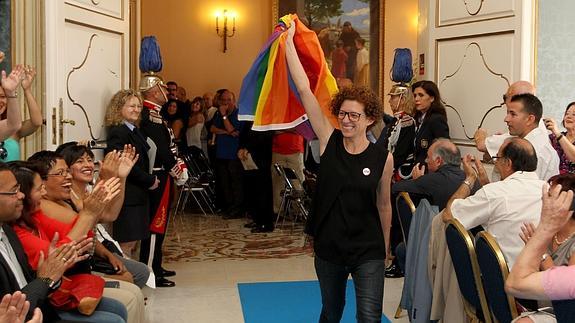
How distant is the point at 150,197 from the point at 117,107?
824mm

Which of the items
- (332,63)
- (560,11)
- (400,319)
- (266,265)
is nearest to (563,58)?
(560,11)

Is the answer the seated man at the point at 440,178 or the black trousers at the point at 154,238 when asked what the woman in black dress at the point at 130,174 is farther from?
the seated man at the point at 440,178

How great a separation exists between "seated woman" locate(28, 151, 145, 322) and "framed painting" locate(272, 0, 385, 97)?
28.1 ft

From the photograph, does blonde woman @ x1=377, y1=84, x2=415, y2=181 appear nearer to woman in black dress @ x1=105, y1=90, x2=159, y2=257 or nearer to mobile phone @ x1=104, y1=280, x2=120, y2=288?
woman in black dress @ x1=105, y1=90, x2=159, y2=257

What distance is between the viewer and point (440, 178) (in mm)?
5016

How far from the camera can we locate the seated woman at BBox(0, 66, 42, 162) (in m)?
4.53

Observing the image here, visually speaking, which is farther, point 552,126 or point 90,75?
point 90,75

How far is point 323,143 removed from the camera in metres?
3.83

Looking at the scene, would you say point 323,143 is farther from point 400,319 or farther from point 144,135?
point 144,135

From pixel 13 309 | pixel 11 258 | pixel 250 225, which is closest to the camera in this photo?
pixel 13 309

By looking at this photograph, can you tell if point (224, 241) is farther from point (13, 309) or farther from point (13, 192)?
point (13, 309)

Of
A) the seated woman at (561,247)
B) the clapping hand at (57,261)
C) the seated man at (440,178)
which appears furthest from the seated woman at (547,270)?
the seated man at (440,178)

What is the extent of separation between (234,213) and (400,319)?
16.4 feet

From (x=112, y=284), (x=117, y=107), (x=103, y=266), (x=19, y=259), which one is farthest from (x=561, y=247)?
(x=117, y=107)
